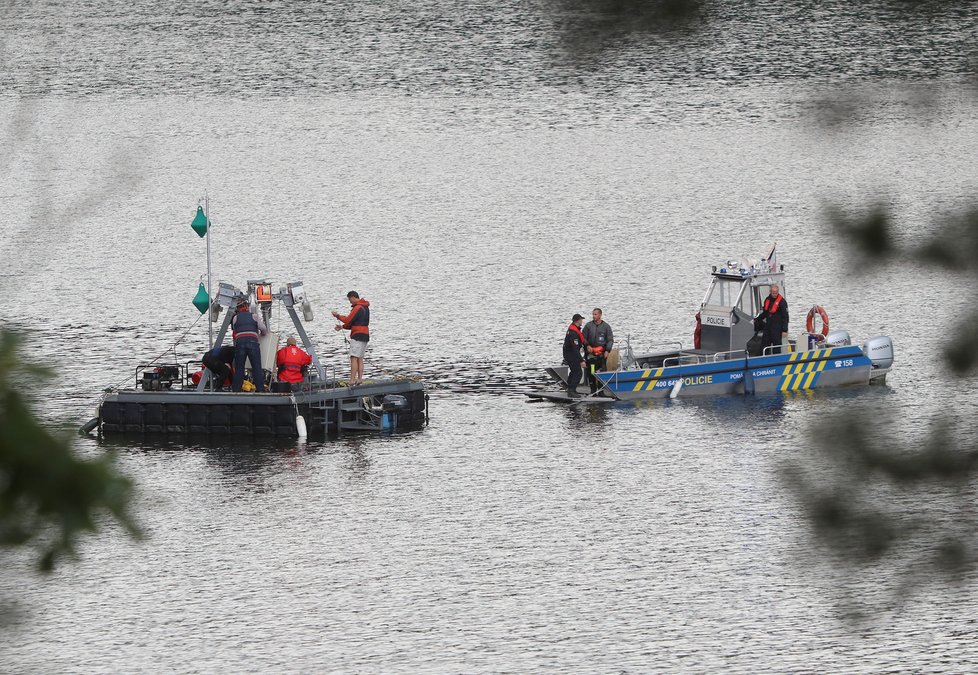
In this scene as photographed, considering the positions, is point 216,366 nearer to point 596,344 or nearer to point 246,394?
point 246,394

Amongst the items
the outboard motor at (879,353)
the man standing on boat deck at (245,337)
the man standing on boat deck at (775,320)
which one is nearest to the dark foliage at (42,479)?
the man standing on boat deck at (245,337)

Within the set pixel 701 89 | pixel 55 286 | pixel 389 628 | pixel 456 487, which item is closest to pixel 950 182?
pixel 701 89

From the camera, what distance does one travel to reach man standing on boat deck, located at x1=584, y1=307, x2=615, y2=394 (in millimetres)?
32500

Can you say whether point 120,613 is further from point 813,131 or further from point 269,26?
point 269,26

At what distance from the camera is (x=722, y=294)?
34.4 meters

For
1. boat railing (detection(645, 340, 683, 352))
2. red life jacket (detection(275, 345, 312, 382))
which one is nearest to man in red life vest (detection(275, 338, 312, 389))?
red life jacket (detection(275, 345, 312, 382))

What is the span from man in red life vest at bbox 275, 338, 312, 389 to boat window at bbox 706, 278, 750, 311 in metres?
8.18

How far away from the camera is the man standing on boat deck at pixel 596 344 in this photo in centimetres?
3250

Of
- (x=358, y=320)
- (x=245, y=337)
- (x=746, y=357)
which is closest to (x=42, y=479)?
(x=245, y=337)

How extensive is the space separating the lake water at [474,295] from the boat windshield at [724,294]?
7.38 ft

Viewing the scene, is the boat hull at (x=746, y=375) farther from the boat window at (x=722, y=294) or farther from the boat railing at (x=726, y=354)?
the boat window at (x=722, y=294)

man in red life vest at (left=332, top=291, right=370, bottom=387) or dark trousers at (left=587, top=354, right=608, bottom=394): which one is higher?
man in red life vest at (left=332, top=291, right=370, bottom=387)

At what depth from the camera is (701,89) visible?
257 feet

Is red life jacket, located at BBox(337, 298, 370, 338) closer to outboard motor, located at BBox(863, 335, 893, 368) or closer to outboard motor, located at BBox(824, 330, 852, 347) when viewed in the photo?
outboard motor, located at BBox(824, 330, 852, 347)
